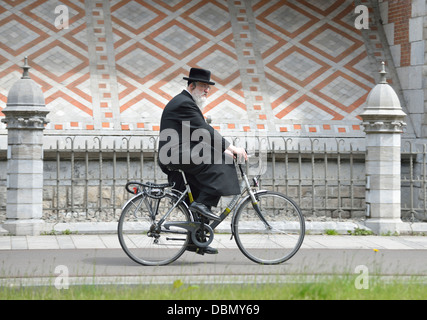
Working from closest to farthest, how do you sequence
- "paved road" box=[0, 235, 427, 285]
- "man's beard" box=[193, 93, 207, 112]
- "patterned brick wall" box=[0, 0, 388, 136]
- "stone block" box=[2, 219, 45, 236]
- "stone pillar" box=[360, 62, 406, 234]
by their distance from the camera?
"paved road" box=[0, 235, 427, 285] < "man's beard" box=[193, 93, 207, 112] < "stone block" box=[2, 219, 45, 236] < "stone pillar" box=[360, 62, 406, 234] < "patterned brick wall" box=[0, 0, 388, 136]

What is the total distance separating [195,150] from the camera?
6.98 metres

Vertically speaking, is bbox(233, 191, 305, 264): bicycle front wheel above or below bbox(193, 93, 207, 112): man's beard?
below

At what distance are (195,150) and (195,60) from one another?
25.0ft

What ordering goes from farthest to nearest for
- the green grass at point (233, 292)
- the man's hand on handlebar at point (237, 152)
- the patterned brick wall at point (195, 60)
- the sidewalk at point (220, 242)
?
the patterned brick wall at point (195, 60) < the sidewalk at point (220, 242) < the man's hand on handlebar at point (237, 152) < the green grass at point (233, 292)

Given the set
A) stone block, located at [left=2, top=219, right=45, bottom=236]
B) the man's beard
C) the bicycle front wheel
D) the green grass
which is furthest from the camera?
stone block, located at [left=2, top=219, right=45, bottom=236]

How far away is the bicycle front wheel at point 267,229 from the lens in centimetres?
707

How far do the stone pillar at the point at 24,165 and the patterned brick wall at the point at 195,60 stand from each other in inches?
117

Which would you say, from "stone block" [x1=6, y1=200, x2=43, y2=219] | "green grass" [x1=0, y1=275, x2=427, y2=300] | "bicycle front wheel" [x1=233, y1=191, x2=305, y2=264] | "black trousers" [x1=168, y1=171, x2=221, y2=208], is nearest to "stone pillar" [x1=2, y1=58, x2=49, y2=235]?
"stone block" [x1=6, y1=200, x2=43, y2=219]

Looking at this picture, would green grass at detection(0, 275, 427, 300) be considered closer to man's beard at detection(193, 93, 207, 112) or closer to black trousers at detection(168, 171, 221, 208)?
black trousers at detection(168, 171, 221, 208)

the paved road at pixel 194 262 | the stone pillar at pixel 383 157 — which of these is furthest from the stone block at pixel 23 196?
the stone pillar at pixel 383 157

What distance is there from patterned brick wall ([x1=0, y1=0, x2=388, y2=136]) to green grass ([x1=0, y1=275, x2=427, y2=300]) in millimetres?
7150

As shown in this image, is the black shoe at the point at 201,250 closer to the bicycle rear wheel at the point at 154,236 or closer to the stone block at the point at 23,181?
the bicycle rear wheel at the point at 154,236

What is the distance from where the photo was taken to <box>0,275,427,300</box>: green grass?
5262 mm
